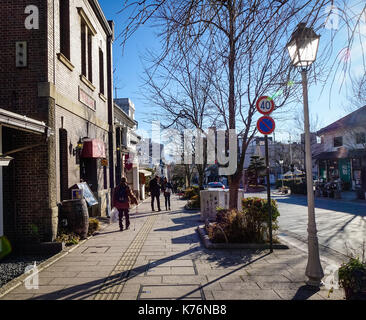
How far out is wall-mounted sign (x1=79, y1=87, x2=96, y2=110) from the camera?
10647 mm

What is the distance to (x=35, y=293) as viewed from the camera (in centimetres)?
446

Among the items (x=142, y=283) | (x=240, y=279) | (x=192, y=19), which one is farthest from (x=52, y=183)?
(x=192, y=19)

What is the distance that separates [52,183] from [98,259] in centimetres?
266

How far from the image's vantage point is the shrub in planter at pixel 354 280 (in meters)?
3.63

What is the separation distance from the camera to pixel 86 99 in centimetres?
1129

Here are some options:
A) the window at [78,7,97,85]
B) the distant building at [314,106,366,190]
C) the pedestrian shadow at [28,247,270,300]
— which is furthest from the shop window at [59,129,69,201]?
the distant building at [314,106,366,190]

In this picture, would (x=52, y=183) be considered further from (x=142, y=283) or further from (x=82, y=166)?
(x=142, y=283)

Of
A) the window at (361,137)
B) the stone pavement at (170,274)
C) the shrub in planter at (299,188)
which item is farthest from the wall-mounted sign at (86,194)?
the shrub in planter at (299,188)

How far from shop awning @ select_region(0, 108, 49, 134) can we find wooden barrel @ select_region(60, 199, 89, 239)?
2.22m

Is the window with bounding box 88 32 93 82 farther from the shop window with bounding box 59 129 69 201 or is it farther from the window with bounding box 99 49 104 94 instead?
the shop window with bounding box 59 129 69 201

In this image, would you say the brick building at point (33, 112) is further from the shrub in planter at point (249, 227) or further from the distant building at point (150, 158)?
the distant building at point (150, 158)

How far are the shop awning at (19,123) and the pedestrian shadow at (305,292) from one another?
18.5 feet

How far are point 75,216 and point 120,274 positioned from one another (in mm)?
3555

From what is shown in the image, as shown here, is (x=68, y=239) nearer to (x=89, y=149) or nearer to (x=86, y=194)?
(x=86, y=194)
